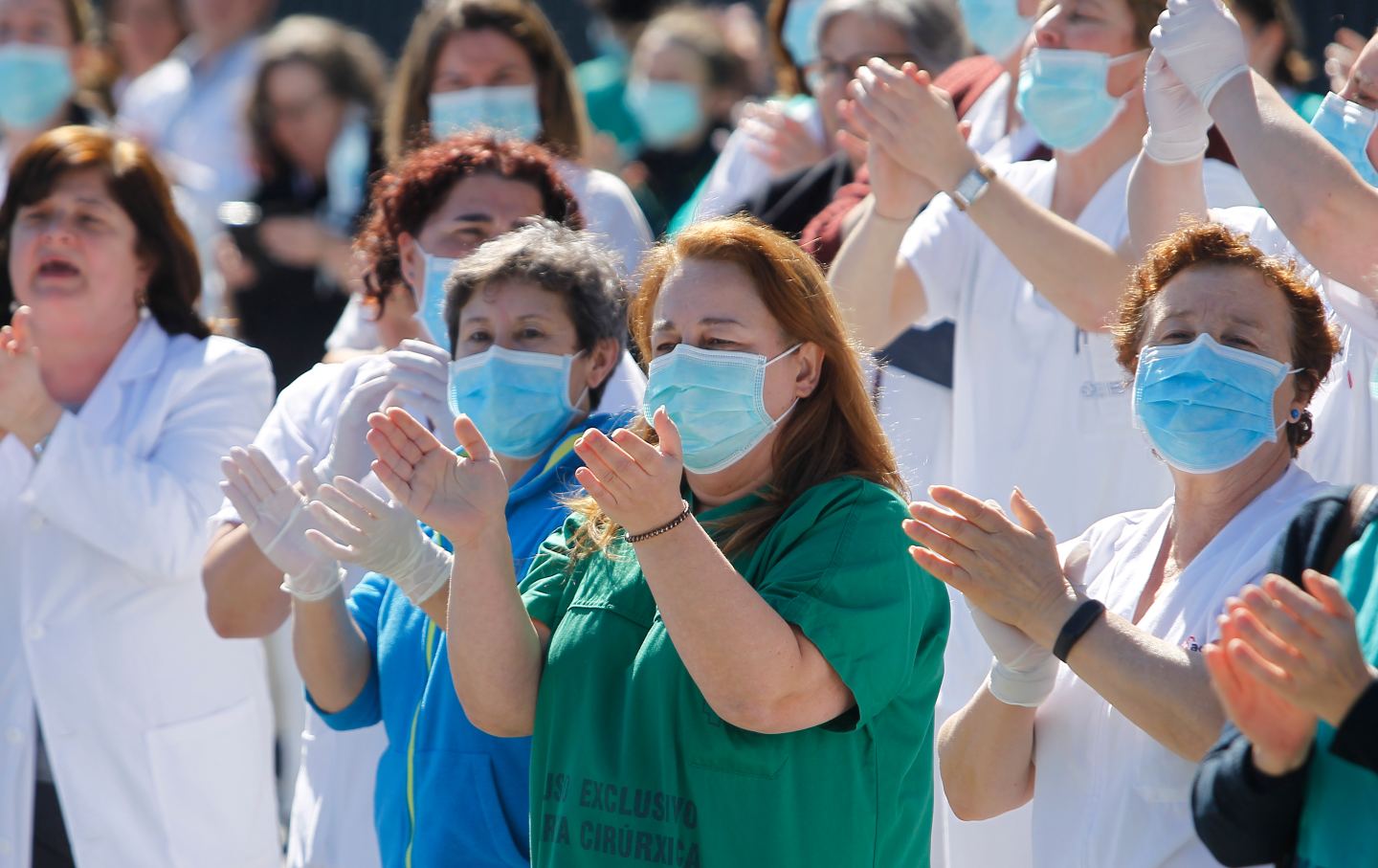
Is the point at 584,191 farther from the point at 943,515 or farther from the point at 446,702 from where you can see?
the point at 943,515

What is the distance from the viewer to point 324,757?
12.2 feet

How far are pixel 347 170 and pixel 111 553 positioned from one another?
3021mm

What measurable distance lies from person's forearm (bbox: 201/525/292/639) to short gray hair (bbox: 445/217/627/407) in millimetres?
616

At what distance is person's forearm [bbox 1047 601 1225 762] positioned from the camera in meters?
2.44

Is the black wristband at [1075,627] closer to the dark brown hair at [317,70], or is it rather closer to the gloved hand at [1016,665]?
the gloved hand at [1016,665]

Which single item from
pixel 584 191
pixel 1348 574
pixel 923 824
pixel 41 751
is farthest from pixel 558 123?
pixel 1348 574

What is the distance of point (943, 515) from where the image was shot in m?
2.47

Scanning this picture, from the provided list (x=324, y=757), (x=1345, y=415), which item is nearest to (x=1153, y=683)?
(x=1345, y=415)

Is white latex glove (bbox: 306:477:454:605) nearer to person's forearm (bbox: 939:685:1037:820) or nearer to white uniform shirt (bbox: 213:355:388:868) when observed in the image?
white uniform shirt (bbox: 213:355:388:868)

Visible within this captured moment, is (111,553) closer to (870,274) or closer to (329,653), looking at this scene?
(329,653)

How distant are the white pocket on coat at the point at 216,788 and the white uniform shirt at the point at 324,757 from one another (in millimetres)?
412

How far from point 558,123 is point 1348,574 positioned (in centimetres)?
320

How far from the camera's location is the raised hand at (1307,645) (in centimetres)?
205

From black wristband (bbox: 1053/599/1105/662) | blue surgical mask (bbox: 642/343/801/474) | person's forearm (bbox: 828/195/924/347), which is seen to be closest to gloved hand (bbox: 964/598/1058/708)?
black wristband (bbox: 1053/599/1105/662)
